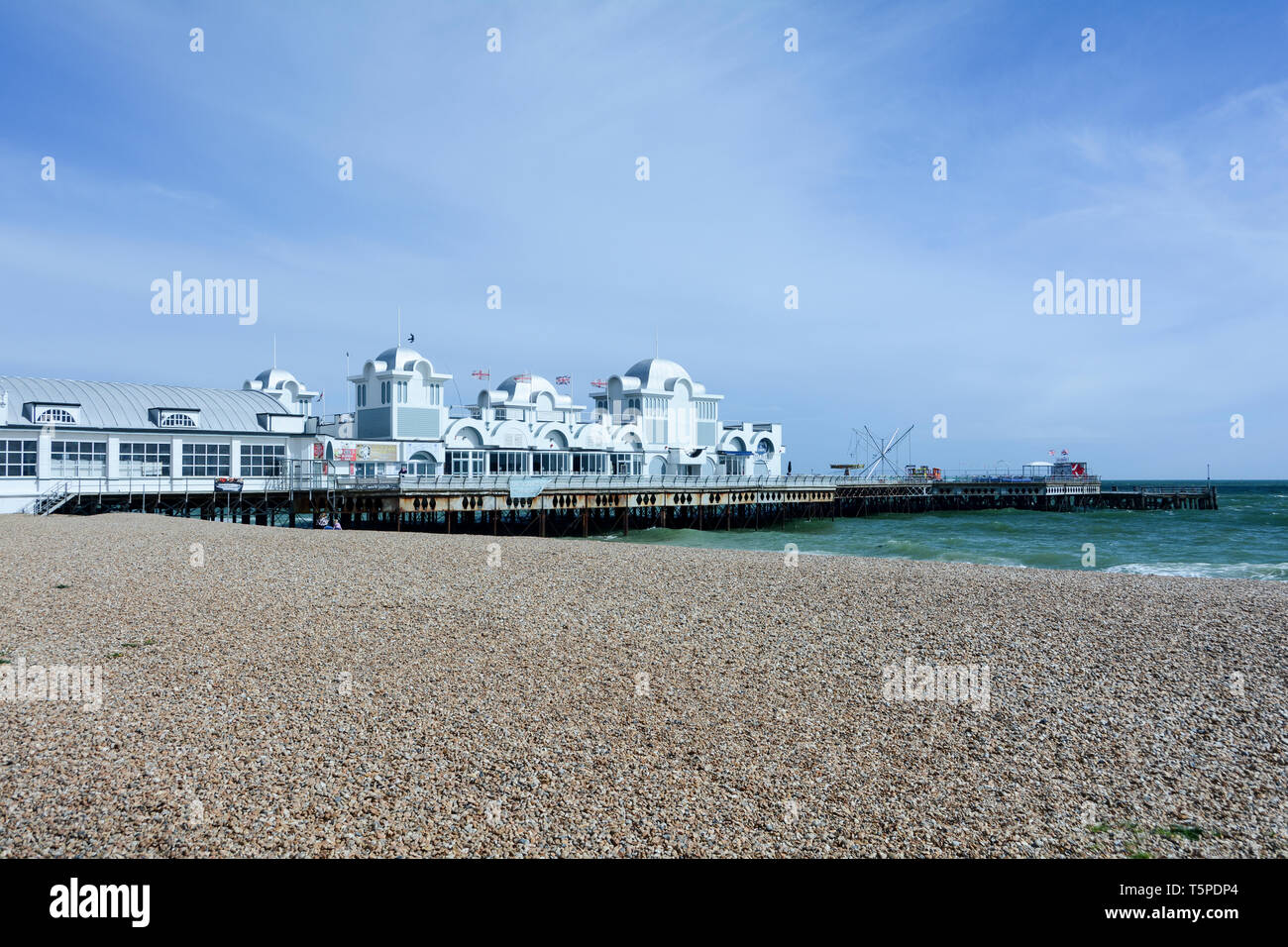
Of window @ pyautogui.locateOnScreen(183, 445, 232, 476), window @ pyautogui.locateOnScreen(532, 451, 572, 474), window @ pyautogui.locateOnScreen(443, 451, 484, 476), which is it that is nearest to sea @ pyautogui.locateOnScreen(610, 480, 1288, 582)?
window @ pyautogui.locateOnScreen(532, 451, 572, 474)

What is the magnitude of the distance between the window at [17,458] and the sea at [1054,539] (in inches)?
939

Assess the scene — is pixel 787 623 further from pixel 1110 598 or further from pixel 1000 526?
pixel 1000 526

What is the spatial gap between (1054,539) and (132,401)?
4255 centimetres

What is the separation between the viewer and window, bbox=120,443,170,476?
35.2 meters

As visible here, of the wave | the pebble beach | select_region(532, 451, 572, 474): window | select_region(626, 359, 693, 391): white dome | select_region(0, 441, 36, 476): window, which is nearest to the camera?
the pebble beach

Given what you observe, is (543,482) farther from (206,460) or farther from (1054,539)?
(1054,539)

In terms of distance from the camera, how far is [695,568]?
16.8 meters

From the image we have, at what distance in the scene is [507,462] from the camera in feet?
161

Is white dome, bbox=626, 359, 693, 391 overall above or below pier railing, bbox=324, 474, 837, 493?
above

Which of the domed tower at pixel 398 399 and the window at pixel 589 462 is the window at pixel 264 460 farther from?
the window at pixel 589 462

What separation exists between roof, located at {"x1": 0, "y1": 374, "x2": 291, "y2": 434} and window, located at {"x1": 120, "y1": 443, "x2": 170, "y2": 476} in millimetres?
804

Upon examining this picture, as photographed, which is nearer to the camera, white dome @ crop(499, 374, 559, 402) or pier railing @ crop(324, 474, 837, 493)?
pier railing @ crop(324, 474, 837, 493)

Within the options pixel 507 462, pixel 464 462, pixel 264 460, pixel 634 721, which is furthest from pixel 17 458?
Answer: pixel 634 721

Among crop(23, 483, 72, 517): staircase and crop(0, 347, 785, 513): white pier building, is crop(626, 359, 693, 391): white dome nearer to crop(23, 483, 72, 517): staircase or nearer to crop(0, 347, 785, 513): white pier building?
crop(0, 347, 785, 513): white pier building
